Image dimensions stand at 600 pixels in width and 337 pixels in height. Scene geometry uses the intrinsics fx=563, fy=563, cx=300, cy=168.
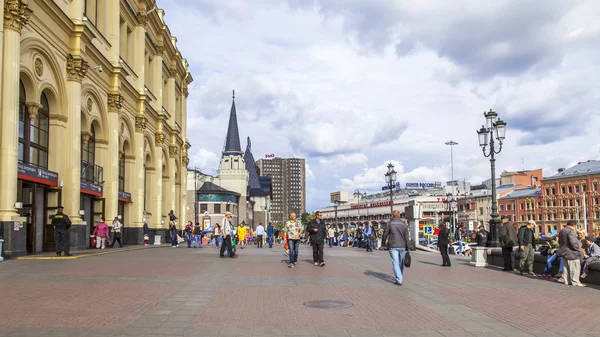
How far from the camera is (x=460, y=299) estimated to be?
10.5m

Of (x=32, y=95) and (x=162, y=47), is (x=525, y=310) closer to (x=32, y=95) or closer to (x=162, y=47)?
(x=32, y=95)

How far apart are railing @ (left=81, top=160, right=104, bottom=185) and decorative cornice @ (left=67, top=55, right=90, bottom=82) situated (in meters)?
4.95

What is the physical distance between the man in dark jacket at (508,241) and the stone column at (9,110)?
53.0ft

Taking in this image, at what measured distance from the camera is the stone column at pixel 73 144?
25031 mm

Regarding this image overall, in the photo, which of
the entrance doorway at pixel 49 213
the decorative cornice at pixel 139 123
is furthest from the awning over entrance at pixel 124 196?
the entrance doorway at pixel 49 213

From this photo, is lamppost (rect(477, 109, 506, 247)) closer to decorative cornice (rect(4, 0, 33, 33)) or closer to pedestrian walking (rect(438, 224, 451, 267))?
pedestrian walking (rect(438, 224, 451, 267))

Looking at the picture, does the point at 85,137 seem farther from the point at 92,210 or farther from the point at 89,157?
the point at 92,210

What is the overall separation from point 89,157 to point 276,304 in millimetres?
23459

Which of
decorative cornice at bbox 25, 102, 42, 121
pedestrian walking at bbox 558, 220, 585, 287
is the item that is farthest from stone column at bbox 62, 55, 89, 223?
pedestrian walking at bbox 558, 220, 585, 287

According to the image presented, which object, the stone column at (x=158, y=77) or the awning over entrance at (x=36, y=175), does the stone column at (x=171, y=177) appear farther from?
the awning over entrance at (x=36, y=175)

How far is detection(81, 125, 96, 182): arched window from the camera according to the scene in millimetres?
28797

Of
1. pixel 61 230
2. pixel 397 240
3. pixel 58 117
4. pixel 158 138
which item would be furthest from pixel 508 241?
pixel 158 138

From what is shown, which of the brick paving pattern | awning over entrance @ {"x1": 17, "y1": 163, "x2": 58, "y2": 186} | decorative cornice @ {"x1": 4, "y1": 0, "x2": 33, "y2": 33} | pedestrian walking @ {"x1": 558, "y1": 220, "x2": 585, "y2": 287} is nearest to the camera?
the brick paving pattern

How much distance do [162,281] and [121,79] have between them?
2290 cm
